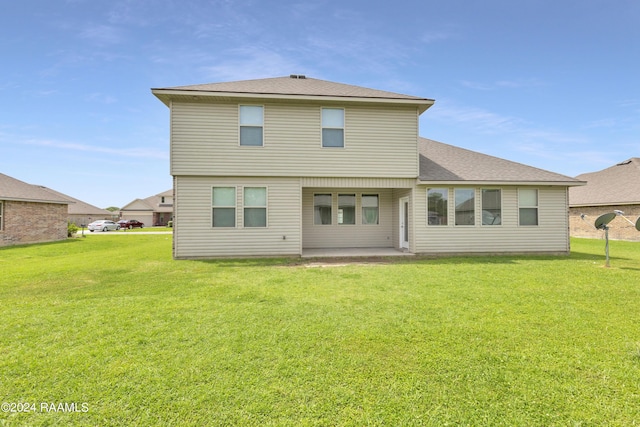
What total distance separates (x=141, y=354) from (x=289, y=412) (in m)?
2.04

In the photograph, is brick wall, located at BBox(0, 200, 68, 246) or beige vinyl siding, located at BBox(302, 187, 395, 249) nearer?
beige vinyl siding, located at BBox(302, 187, 395, 249)

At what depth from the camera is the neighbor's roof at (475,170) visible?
35.9 ft

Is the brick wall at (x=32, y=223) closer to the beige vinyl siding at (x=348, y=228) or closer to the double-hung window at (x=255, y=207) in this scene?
the double-hung window at (x=255, y=207)

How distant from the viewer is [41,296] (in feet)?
18.3

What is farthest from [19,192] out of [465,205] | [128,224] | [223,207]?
[465,205]

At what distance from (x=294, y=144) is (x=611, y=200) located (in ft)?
69.2

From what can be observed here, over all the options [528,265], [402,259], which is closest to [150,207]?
[402,259]

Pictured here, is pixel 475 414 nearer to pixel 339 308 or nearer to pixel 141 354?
pixel 339 308

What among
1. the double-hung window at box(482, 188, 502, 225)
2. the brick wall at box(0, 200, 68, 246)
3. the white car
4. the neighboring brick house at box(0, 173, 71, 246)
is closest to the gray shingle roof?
the double-hung window at box(482, 188, 502, 225)

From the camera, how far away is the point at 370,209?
520 inches

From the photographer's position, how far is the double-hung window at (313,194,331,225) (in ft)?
42.5

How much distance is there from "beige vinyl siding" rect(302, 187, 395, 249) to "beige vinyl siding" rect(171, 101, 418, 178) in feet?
7.72

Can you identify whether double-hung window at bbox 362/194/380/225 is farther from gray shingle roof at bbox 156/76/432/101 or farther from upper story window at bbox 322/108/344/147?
gray shingle roof at bbox 156/76/432/101

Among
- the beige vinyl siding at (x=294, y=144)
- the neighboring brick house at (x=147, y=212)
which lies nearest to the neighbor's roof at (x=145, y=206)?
the neighboring brick house at (x=147, y=212)
